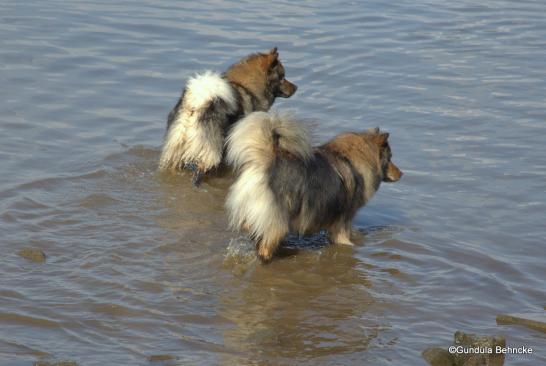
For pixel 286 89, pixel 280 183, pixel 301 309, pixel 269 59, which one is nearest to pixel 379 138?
pixel 280 183

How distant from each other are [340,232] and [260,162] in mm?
1227

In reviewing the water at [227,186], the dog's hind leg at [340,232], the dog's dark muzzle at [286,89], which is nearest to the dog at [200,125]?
the water at [227,186]

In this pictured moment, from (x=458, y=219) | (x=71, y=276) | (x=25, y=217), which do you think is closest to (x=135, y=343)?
(x=71, y=276)

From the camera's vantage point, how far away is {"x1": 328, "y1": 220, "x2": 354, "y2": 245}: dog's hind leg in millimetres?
7344

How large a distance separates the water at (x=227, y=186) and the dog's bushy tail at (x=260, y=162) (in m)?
0.44

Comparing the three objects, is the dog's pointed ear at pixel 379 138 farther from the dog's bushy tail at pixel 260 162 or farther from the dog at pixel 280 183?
the dog's bushy tail at pixel 260 162

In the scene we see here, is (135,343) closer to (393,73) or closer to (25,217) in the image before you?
(25,217)

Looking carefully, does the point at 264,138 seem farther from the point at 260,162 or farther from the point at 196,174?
the point at 196,174

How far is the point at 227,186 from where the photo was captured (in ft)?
28.3

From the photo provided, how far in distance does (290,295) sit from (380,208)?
221 centimetres

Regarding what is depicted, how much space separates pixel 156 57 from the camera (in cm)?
1212

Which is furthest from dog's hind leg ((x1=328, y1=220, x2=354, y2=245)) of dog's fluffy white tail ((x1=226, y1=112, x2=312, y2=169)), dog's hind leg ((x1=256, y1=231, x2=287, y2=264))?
dog's fluffy white tail ((x1=226, y1=112, x2=312, y2=169))

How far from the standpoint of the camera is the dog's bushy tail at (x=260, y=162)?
6.47 metres

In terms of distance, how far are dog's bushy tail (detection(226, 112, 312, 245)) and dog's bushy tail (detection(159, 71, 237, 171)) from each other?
1.72m
